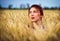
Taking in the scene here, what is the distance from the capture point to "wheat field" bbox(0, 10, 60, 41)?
126 centimetres

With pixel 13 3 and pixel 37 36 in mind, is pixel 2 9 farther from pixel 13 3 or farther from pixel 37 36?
pixel 37 36

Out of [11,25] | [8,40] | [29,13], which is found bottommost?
[8,40]

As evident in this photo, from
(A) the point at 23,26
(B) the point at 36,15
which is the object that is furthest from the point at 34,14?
(A) the point at 23,26

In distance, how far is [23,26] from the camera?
1.29 meters

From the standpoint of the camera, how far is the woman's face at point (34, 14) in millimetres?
1293

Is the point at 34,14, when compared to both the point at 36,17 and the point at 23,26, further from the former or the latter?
the point at 23,26

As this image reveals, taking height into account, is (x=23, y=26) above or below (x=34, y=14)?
below

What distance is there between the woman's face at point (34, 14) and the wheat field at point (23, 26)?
0.04 m

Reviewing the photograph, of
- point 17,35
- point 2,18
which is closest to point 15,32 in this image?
point 17,35

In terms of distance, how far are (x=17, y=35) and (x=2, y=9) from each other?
29cm

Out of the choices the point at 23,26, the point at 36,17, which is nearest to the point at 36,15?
the point at 36,17

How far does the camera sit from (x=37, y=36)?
1.26 m

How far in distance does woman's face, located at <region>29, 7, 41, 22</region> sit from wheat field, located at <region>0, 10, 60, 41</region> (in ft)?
0.13

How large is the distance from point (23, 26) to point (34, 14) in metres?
0.15
